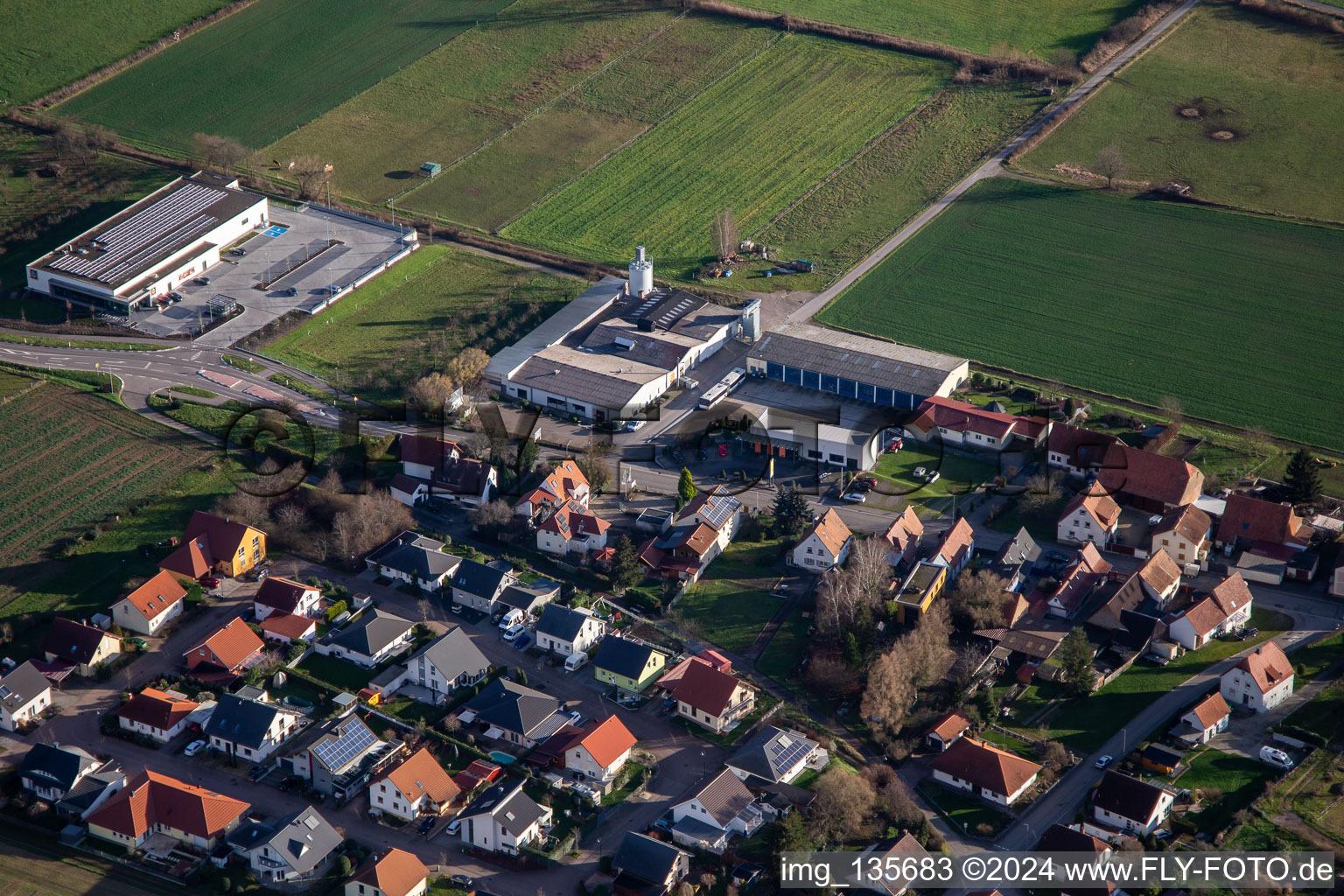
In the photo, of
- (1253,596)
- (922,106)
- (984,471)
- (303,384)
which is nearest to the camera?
(1253,596)

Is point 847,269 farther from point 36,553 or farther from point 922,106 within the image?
point 36,553

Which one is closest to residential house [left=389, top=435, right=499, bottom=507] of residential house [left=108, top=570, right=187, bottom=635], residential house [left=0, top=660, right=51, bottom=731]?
residential house [left=108, top=570, right=187, bottom=635]

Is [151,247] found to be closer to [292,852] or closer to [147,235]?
[147,235]

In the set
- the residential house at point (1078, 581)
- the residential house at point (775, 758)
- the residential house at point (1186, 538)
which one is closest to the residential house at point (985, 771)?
the residential house at point (775, 758)

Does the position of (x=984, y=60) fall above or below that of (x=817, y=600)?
above

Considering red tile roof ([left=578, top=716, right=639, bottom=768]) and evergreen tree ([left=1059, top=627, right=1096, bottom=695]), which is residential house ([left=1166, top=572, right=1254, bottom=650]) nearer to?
evergreen tree ([left=1059, top=627, right=1096, bottom=695])

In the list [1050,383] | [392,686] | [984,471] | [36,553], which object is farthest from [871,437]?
[36,553]

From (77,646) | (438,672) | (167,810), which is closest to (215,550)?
(77,646)
